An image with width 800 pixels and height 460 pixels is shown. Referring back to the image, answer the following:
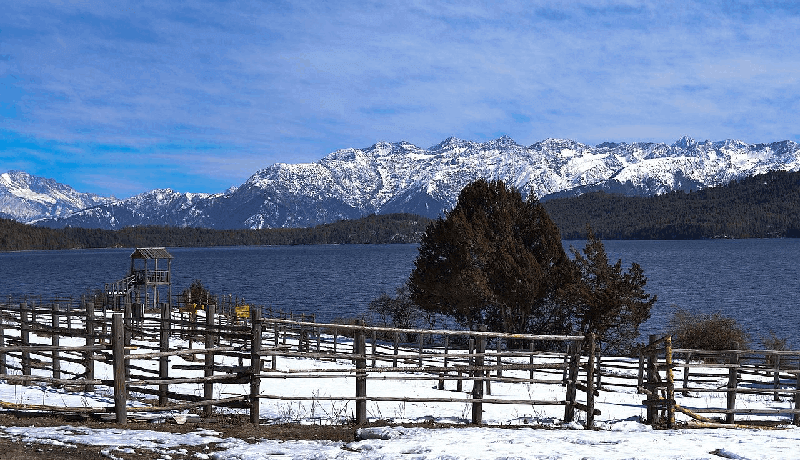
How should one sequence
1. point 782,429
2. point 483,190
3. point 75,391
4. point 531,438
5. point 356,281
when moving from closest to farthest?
point 531,438, point 782,429, point 75,391, point 483,190, point 356,281

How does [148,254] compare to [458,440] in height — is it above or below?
above

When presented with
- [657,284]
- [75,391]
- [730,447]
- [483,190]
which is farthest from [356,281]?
[730,447]

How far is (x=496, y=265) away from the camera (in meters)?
37.1

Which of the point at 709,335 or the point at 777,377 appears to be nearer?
the point at 777,377

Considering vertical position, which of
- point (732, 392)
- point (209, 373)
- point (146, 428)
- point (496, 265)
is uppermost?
point (496, 265)

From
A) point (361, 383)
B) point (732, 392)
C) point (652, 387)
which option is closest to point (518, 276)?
point (732, 392)

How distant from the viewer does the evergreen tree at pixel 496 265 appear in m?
36.8

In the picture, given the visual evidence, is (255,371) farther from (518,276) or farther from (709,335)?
(709,335)

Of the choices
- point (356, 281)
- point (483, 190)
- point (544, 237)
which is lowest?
point (356, 281)

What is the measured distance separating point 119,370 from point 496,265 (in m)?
26.6

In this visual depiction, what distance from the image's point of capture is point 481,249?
37.2 metres

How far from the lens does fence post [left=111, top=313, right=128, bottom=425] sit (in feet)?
40.0

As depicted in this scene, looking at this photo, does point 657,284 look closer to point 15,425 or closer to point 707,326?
point 707,326

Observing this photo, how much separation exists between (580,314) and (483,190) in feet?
27.3
